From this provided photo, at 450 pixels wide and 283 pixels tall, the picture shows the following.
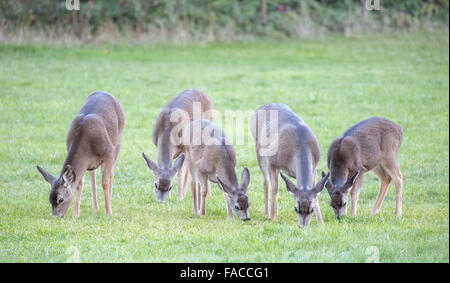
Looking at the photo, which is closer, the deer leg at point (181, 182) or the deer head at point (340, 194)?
the deer head at point (340, 194)

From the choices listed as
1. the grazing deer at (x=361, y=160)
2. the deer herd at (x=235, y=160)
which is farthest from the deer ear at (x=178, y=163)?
the grazing deer at (x=361, y=160)

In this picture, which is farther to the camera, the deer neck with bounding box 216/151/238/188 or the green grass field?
the deer neck with bounding box 216/151/238/188

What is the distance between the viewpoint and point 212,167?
9.11 m

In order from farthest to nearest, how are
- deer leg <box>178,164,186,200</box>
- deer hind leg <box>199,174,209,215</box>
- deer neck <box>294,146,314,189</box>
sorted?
deer leg <box>178,164,186,200</box> < deer hind leg <box>199,174,209,215</box> < deer neck <box>294,146,314,189</box>

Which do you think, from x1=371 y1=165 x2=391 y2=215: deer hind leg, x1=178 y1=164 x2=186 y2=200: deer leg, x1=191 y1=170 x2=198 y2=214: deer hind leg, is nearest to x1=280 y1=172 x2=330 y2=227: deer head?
x1=371 y1=165 x2=391 y2=215: deer hind leg

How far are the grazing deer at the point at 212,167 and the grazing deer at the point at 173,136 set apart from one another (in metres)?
0.25

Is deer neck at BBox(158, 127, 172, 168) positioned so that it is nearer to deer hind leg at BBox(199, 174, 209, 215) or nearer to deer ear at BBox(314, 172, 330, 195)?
deer hind leg at BBox(199, 174, 209, 215)

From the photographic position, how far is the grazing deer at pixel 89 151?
8734mm

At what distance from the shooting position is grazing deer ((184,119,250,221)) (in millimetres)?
8719

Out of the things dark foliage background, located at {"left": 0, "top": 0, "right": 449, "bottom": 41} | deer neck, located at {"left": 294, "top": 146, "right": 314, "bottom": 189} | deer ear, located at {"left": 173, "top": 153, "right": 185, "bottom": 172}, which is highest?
dark foliage background, located at {"left": 0, "top": 0, "right": 449, "bottom": 41}

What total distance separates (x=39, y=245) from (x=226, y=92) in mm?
10541

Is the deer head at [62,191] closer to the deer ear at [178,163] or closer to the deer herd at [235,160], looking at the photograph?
the deer herd at [235,160]
